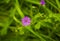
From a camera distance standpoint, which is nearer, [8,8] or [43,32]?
[43,32]

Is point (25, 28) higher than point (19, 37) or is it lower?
higher

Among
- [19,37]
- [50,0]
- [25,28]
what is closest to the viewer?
[25,28]

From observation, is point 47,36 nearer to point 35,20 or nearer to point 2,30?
point 35,20

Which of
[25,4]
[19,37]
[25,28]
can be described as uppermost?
[25,4]

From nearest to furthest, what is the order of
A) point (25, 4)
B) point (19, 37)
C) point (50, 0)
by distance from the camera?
point (19, 37), point (50, 0), point (25, 4)

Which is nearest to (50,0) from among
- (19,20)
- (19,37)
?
(19,20)

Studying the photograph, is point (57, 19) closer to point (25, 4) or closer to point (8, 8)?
A: point (25, 4)
